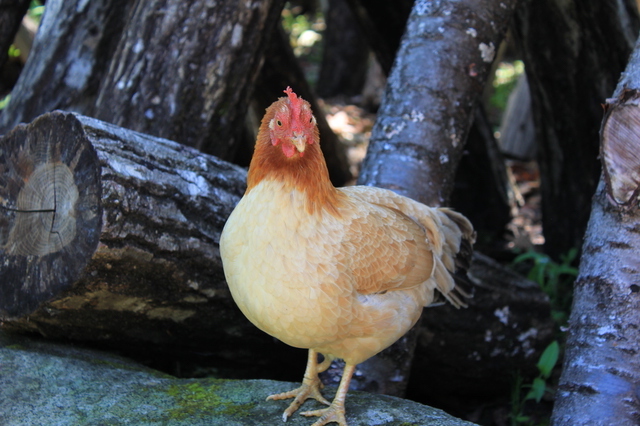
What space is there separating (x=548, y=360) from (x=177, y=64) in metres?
2.99

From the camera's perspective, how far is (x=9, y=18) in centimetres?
431

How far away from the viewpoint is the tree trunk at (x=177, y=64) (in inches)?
149

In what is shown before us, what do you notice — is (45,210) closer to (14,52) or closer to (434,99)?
(434,99)

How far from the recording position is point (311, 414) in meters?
2.78

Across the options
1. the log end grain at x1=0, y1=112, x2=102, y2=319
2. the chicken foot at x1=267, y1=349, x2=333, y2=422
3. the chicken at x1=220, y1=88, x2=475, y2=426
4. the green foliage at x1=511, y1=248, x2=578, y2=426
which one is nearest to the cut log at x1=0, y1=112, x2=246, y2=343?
the log end grain at x1=0, y1=112, x2=102, y2=319

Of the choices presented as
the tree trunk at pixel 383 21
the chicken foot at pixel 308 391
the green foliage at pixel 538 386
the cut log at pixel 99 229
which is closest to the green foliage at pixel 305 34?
the tree trunk at pixel 383 21

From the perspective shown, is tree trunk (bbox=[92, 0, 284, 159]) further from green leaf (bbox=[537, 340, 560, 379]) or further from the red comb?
green leaf (bbox=[537, 340, 560, 379])

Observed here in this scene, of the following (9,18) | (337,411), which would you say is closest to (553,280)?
(337,411)

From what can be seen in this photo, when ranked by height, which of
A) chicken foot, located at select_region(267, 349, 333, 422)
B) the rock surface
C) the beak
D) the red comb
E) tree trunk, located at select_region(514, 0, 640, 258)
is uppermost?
tree trunk, located at select_region(514, 0, 640, 258)

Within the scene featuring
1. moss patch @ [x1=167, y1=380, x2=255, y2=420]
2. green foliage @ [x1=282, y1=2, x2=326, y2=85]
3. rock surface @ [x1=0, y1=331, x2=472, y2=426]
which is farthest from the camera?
green foliage @ [x1=282, y1=2, x2=326, y2=85]

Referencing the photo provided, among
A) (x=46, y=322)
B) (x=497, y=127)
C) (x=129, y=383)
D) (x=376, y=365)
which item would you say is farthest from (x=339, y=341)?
(x=497, y=127)

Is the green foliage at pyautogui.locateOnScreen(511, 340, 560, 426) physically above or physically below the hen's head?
below

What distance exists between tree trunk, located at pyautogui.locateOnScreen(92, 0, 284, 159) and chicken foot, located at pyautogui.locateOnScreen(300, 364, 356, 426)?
6.30 feet

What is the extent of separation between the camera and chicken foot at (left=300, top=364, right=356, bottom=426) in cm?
269
